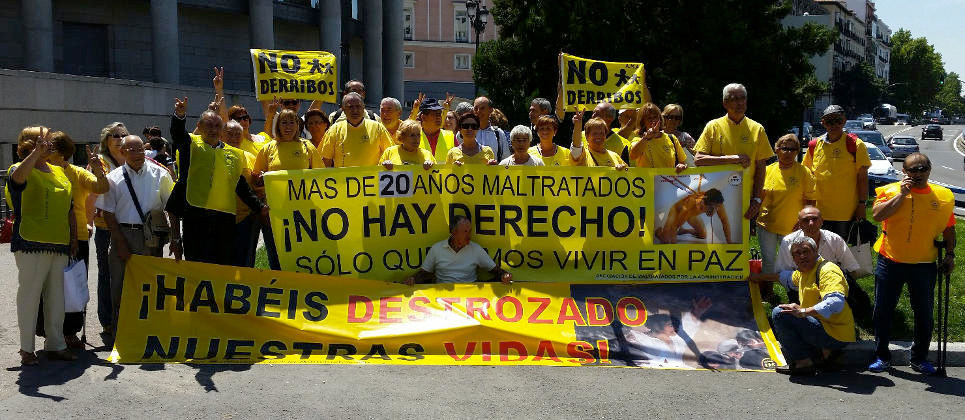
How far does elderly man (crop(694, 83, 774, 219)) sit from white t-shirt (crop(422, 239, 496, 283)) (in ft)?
7.05

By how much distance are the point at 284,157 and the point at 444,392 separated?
2867 mm

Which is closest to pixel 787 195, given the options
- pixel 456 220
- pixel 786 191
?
pixel 786 191

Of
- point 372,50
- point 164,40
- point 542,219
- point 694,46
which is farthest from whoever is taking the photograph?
point 372,50

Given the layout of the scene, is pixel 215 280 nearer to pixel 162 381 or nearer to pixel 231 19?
pixel 162 381

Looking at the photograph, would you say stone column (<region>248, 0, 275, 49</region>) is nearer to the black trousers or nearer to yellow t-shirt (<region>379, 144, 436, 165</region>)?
yellow t-shirt (<region>379, 144, 436, 165</region>)

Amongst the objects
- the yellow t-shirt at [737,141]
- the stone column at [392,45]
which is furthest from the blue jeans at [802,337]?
the stone column at [392,45]

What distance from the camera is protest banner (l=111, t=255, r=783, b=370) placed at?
23.7 feet

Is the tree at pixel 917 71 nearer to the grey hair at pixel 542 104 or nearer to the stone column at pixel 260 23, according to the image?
the stone column at pixel 260 23

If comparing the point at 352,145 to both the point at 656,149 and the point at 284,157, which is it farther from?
the point at 656,149

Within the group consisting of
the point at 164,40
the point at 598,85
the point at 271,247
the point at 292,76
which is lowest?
the point at 271,247

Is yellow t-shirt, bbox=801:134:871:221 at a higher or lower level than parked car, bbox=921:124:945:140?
lower

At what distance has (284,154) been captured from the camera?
26.9 feet

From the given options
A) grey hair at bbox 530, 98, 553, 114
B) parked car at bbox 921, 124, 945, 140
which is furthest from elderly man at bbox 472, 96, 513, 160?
parked car at bbox 921, 124, 945, 140

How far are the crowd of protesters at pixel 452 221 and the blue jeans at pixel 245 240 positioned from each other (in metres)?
0.01
